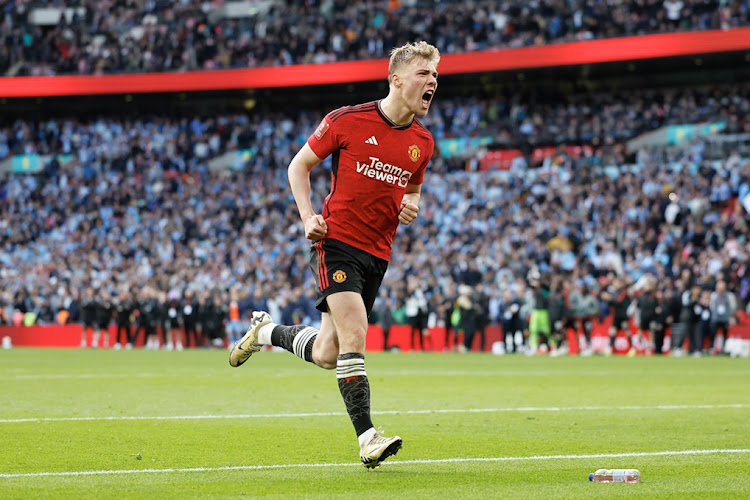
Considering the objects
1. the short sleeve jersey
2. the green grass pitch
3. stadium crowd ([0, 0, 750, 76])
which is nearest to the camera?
the green grass pitch

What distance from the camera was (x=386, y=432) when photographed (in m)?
8.35

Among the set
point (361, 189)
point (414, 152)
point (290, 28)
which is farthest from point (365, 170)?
point (290, 28)

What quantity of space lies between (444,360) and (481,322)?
19.9 feet

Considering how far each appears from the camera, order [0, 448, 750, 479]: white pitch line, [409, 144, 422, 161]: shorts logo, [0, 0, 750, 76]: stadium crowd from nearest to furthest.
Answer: [0, 448, 750, 479]: white pitch line
[409, 144, 422, 161]: shorts logo
[0, 0, 750, 76]: stadium crowd

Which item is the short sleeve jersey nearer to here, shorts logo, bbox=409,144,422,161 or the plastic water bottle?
shorts logo, bbox=409,144,422,161

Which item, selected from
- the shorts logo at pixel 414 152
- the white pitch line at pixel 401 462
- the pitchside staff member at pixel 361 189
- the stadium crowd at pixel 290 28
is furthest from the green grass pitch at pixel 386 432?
the stadium crowd at pixel 290 28

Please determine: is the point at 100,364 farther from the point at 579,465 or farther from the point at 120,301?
the point at 579,465

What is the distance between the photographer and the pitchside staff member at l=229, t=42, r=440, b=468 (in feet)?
21.4

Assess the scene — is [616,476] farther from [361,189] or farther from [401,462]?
[361,189]

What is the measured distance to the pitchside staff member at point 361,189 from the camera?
6527mm

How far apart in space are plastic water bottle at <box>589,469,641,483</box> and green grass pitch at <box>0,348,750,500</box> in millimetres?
Result: 95

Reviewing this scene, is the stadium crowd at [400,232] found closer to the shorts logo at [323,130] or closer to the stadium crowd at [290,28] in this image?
the stadium crowd at [290,28]

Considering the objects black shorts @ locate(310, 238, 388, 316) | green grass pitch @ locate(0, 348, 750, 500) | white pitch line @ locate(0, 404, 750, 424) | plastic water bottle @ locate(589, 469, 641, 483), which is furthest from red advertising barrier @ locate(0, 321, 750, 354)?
plastic water bottle @ locate(589, 469, 641, 483)

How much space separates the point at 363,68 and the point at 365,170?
3469 cm
